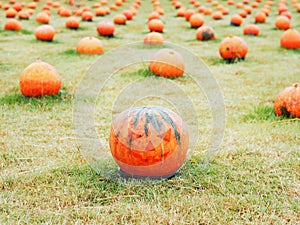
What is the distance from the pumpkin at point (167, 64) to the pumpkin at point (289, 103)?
7.84 feet

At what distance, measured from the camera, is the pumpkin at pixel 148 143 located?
125 inches

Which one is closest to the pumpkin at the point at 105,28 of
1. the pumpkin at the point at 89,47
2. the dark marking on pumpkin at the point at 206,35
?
the pumpkin at the point at 89,47

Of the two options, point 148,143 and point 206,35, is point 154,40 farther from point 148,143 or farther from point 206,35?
point 148,143

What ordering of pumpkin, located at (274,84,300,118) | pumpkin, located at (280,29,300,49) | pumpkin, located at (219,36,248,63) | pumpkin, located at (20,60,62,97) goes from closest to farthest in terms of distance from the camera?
1. pumpkin, located at (274,84,300,118)
2. pumpkin, located at (20,60,62,97)
3. pumpkin, located at (219,36,248,63)
4. pumpkin, located at (280,29,300,49)

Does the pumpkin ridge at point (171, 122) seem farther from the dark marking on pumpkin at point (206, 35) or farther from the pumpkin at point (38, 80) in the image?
the dark marking on pumpkin at point (206, 35)

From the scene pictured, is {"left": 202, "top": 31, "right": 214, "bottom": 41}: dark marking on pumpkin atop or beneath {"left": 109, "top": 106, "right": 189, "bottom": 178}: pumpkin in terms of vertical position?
beneath

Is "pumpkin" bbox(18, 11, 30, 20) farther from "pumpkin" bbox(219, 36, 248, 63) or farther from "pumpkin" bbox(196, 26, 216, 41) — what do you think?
"pumpkin" bbox(219, 36, 248, 63)

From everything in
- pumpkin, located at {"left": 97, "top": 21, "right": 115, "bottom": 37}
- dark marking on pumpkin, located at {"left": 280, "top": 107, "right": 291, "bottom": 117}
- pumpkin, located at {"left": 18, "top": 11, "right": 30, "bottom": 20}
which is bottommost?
pumpkin, located at {"left": 18, "top": 11, "right": 30, "bottom": 20}

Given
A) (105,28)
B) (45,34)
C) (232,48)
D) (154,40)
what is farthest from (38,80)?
(105,28)

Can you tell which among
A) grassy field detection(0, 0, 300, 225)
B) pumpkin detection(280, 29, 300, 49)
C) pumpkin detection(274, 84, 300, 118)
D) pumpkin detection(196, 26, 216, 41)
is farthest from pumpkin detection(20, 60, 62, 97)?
pumpkin detection(280, 29, 300, 49)

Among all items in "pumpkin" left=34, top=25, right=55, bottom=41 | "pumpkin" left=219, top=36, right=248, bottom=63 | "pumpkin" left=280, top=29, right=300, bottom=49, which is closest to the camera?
"pumpkin" left=219, top=36, right=248, bottom=63

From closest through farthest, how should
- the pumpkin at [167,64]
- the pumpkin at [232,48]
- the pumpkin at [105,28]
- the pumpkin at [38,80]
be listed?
the pumpkin at [38,80], the pumpkin at [167,64], the pumpkin at [232,48], the pumpkin at [105,28]

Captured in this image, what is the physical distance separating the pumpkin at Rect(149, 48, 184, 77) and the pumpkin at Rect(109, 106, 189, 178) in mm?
3645

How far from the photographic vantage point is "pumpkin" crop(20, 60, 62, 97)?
17.7 feet
